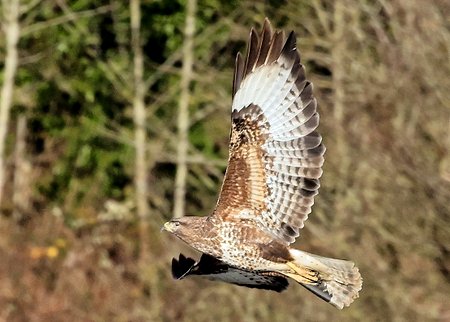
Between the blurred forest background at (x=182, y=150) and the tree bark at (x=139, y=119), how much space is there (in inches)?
0.8

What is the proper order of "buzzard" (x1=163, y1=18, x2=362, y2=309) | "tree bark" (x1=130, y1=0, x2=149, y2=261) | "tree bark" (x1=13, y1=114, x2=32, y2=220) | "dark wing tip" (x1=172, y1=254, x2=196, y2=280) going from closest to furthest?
"dark wing tip" (x1=172, y1=254, x2=196, y2=280) → "buzzard" (x1=163, y1=18, x2=362, y2=309) → "tree bark" (x1=130, y1=0, x2=149, y2=261) → "tree bark" (x1=13, y1=114, x2=32, y2=220)

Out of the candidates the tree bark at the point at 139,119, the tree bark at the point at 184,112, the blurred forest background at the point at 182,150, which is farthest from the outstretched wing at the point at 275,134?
the tree bark at the point at 139,119

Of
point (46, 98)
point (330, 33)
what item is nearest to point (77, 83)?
point (46, 98)

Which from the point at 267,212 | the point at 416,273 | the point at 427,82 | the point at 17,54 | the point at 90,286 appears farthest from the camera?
the point at 17,54

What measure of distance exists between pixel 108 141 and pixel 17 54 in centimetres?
150

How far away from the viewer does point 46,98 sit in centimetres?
1891

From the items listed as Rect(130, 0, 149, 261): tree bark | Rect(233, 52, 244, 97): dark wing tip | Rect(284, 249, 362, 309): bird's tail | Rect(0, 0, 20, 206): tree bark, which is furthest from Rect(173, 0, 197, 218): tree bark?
Rect(233, 52, 244, 97): dark wing tip

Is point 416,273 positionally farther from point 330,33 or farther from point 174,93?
point 174,93

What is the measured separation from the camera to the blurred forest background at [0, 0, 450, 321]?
13.1 m

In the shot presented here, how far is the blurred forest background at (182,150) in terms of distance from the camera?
13.1 m

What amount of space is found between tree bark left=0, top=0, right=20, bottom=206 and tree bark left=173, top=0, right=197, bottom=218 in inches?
68.8

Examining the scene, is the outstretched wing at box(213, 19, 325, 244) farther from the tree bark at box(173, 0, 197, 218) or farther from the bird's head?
the tree bark at box(173, 0, 197, 218)

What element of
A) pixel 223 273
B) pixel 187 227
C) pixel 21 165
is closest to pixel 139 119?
pixel 21 165

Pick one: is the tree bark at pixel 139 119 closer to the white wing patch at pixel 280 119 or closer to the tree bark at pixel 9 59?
the tree bark at pixel 9 59
